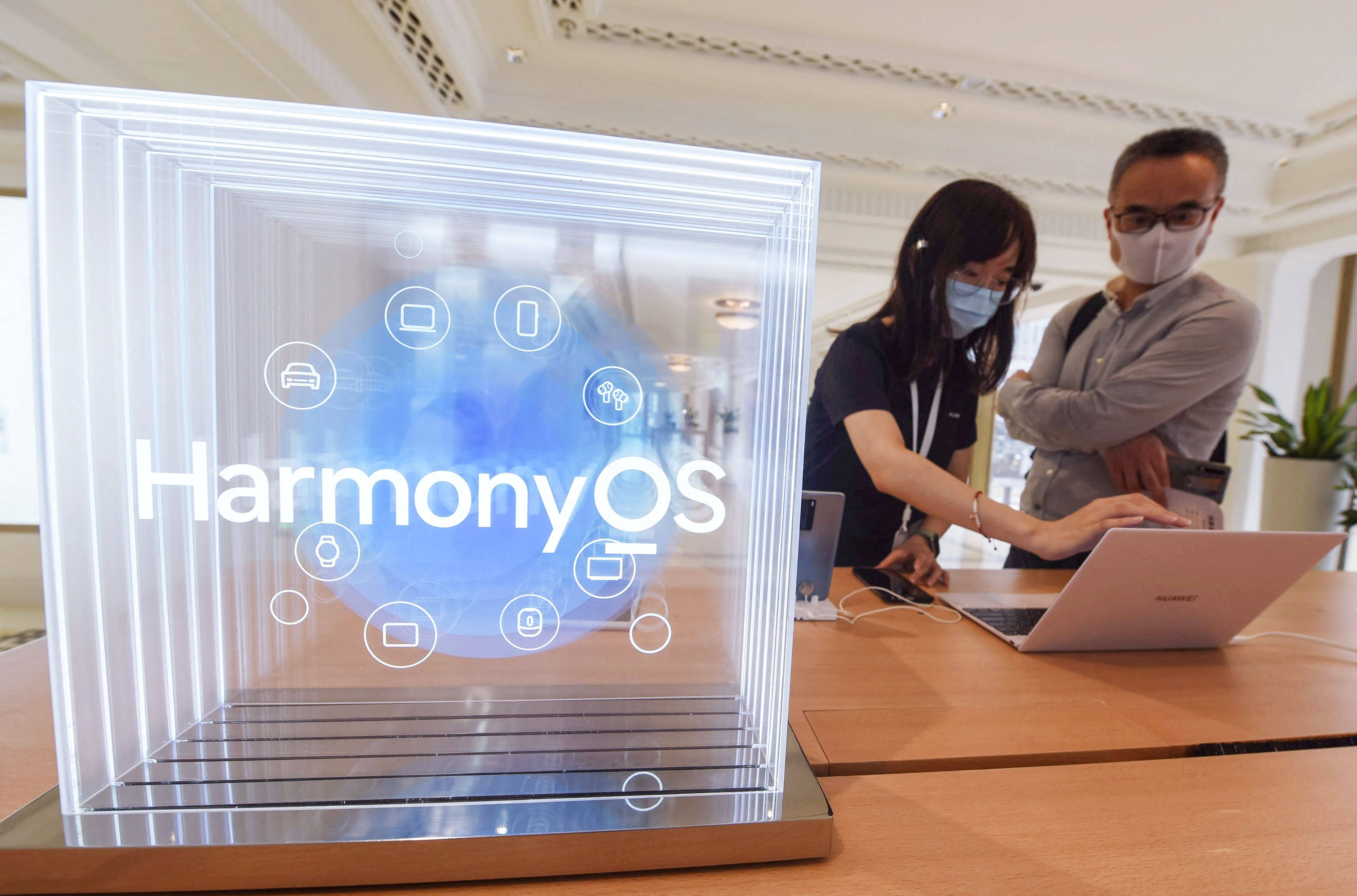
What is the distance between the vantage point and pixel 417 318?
0.39 meters

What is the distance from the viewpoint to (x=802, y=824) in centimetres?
41

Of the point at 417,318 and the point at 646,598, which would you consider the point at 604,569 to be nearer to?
the point at 646,598

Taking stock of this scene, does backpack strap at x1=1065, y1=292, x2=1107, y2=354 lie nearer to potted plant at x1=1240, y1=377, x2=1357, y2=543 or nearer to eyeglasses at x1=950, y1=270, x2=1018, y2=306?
eyeglasses at x1=950, y1=270, x2=1018, y2=306

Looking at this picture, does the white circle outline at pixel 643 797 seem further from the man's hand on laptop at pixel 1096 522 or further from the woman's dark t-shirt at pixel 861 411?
the woman's dark t-shirt at pixel 861 411

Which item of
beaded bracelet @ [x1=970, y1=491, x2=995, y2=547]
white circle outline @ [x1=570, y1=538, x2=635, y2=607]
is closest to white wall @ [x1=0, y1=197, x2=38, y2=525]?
white circle outline @ [x1=570, y1=538, x2=635, y2=607]

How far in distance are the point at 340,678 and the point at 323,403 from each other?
211 millimetres

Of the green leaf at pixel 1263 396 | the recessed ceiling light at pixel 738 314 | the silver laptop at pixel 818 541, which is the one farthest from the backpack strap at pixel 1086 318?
the green leaf at pixel 1263 396

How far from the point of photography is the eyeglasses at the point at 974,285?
122 cm

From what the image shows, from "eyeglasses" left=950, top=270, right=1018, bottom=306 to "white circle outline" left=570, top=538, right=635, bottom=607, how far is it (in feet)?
3.55

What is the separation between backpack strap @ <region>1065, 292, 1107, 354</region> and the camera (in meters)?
1.52

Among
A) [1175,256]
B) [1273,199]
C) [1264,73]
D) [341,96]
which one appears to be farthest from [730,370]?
[1273,199]

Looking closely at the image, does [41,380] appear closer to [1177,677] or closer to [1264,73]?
[1177,677]

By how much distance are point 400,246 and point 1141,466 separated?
1.46m

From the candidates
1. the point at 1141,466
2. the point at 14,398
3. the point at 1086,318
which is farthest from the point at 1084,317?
the point at 14,398
